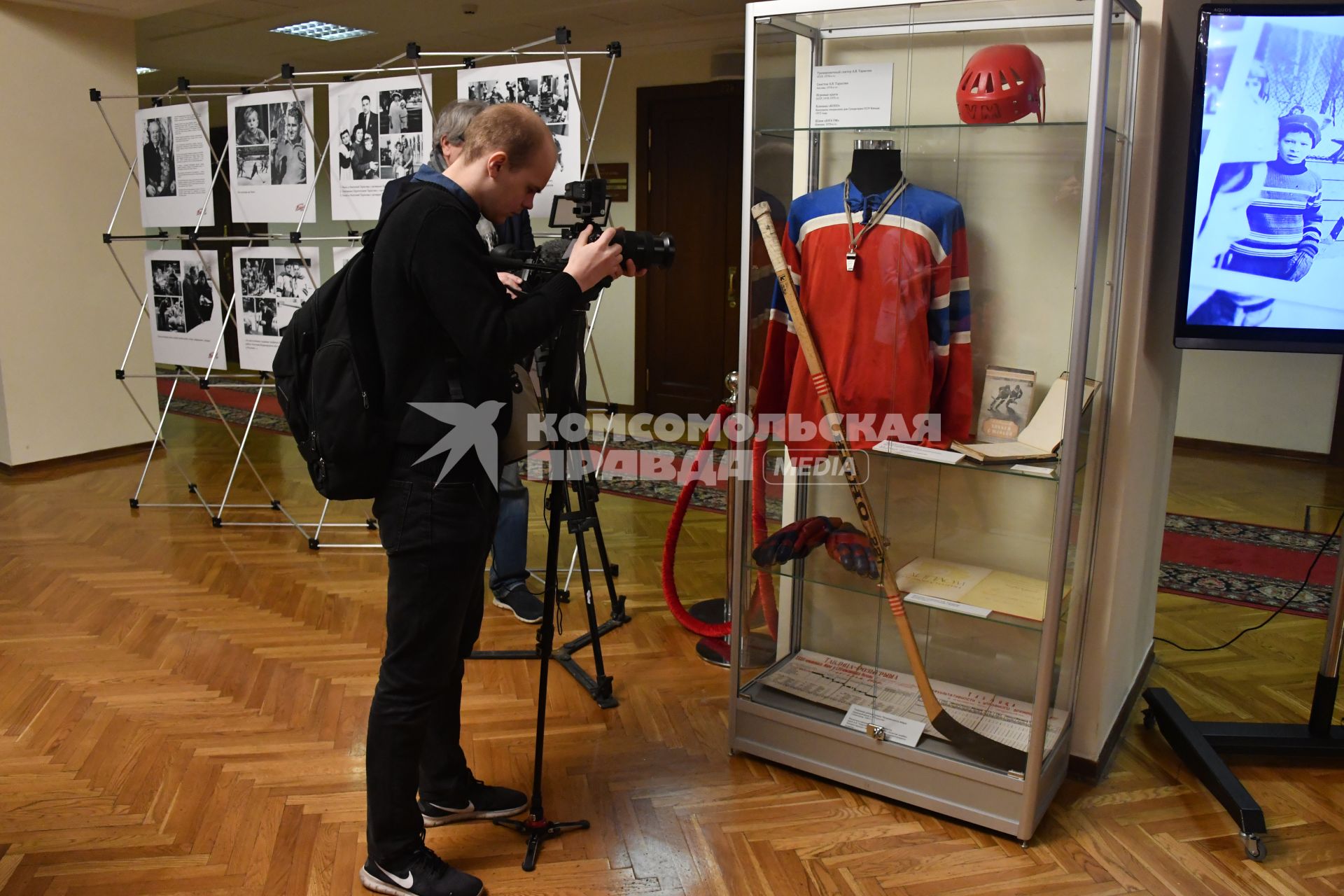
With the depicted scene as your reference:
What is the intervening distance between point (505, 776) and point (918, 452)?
1.31 m

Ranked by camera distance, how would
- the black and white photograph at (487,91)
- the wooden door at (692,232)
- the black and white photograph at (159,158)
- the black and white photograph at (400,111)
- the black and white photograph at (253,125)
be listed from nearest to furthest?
the black and white photograph at (487,91) < the black and white photograph at (400,111) < the black and white photograph at (253,125) < the black and white photograph at (159,158) < the wooden door at (692,232)

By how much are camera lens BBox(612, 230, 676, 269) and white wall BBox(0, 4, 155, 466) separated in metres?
4.96

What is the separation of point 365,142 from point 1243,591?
12.8 ft

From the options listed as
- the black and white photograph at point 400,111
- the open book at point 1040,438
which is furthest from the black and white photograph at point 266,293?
the open book at point 1040,438

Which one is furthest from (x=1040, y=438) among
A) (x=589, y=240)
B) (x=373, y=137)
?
(x=373, y=137)

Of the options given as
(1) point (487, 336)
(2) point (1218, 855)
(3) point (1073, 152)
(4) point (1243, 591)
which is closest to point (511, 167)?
(1) point (487, 336)

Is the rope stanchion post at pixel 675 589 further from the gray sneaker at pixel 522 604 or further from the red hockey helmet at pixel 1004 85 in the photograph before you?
the red hockey helmet at pixel 1004 85

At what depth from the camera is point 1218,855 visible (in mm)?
2215

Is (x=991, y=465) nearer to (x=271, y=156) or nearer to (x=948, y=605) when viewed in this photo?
(x=948, y=605)

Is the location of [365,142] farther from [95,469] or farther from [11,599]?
[95,469]

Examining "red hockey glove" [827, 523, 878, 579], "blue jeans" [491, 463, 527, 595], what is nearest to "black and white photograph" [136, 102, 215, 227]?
"blue jeans" [491, 463, 527, 595]

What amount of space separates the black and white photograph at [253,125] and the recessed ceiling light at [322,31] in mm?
3132

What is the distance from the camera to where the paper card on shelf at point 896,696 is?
242cm

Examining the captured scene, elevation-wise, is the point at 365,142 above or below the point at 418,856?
above
